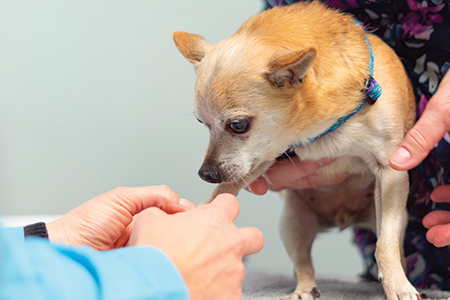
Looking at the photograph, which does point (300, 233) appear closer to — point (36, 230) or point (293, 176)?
point (293, 176)

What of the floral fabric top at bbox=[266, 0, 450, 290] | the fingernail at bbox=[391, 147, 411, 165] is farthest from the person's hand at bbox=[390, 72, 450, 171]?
the floral fabric top at bbox=[266, 0, 450, 290]

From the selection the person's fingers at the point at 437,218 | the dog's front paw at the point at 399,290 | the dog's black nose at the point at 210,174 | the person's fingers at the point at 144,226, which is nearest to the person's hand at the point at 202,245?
the person's fingers at the point at 144,226

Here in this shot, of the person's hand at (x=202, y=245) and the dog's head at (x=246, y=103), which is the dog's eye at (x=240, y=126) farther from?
the person's hand at (x=202, y=245)

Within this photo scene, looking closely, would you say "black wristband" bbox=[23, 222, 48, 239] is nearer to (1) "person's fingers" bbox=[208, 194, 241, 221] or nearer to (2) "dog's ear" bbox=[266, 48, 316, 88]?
(1) "person's fingers" bbox=[208, 194, 241, 221]

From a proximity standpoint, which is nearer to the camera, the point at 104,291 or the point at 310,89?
the point at 104,291

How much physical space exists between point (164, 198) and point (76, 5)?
2109mm

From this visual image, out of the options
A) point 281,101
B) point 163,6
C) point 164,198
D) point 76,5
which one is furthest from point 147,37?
point 164,198

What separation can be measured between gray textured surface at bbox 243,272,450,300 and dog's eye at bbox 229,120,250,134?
457 mm

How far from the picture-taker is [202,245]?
64 cm

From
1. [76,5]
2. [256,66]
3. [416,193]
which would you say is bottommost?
[416,193]

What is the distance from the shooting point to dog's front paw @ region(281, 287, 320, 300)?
4.10 ft

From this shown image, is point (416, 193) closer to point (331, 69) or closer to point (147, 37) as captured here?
point (331, 69)

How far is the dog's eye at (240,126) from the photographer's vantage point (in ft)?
3.61

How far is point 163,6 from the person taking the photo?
261 cm
